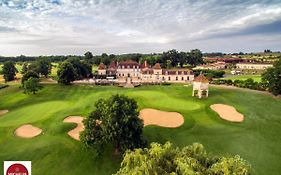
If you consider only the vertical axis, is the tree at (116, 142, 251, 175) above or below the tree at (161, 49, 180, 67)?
below

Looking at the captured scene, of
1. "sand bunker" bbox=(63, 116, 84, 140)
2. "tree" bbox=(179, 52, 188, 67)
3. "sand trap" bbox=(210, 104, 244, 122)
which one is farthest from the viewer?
"tree" bbox=(179, 52, 188, 67)

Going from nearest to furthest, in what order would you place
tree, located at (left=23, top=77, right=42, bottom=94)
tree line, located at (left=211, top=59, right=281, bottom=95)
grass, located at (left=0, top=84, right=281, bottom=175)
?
grass, located at (left=0, top=84, right=281, bottom=175) < tree line, located at (left=211, top=59, right=281, bottom=95) < tree, located at (left=23, top=77, right=42, bottom=94)

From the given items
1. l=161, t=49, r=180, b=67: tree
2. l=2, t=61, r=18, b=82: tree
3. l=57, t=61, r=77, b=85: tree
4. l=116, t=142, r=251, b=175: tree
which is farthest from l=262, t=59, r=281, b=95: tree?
l=2, t=61, r=18, b=82: tree

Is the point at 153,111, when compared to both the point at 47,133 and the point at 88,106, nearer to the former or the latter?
the point at 88,106

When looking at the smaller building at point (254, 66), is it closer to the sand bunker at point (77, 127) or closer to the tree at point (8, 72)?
the tree at point (8, 72)

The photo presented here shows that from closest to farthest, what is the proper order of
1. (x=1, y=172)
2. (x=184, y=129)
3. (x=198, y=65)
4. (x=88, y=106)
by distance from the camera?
(x=1, y=172) → (x=184, y=129) → (x=88, y=106) → (x=198, y=65)

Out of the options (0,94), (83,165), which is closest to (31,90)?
(0,94)

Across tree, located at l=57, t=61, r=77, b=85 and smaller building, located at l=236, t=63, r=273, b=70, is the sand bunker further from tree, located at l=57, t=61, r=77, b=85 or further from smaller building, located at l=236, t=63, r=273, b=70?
smaller building, located at l=236, t=63, r=273, b=70
